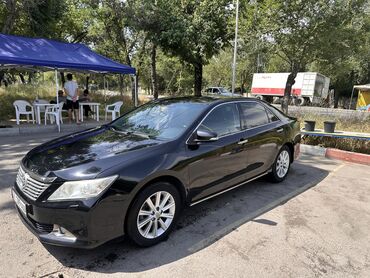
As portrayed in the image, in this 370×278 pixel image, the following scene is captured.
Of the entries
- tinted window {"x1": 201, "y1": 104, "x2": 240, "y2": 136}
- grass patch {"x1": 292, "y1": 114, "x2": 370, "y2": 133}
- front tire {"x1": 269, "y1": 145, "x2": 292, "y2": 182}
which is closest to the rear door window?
tinted window {"x1": 201, "y1": 104, "x2": 240, "y2": 136}

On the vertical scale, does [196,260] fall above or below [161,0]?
below

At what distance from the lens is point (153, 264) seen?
2850 millimetres

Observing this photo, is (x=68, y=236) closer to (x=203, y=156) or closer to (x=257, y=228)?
(x=203, y=156)

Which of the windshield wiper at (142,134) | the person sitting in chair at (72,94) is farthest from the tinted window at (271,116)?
the person sitting in chair at (72,94)

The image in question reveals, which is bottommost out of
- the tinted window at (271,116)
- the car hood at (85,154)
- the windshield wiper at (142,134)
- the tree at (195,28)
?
the car hood at (85,154)

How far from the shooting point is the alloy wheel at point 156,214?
3.02 metres

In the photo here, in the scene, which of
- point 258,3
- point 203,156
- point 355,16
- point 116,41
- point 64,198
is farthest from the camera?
point 116,41

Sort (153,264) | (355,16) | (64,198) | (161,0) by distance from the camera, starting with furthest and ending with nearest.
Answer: (161,0)
(355,16)
(153,264)
(64,198)

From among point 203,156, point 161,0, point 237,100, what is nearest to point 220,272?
point 203,156

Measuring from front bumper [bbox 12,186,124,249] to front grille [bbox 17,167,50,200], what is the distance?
0.23 feet

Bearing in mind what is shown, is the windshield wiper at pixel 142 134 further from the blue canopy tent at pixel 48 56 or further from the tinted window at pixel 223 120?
the blue canopy tent at pixel 48 56

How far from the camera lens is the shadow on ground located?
286cm

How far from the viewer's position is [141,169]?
2904 mm

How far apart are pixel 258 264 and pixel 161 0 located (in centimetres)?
Result: 1486
